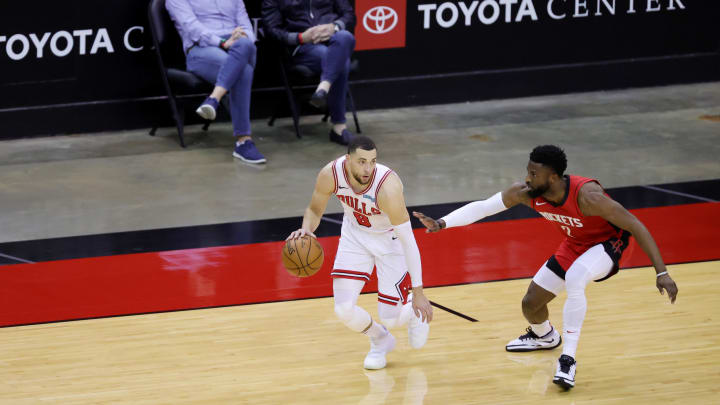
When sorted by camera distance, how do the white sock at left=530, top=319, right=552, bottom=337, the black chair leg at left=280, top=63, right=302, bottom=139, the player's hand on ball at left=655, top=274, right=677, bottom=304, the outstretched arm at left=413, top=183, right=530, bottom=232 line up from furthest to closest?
the black chair leg at left=280, top=63, right=302, bottom=139, the white sock at left=530, top=319, right=552, bottom=337, the outstretched arm at left=413, top=183, right=530, bottom=232, the player's hand on ball at left=655, top=274, right=677, bottom=304

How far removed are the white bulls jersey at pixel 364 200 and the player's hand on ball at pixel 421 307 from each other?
1.40 feet

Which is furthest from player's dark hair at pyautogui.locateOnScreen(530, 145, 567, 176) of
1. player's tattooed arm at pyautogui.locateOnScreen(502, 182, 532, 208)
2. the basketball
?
the basketball

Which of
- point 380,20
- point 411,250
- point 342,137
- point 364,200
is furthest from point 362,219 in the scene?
point 380,20

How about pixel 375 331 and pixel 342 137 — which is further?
pixel 342 137

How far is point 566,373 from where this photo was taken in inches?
195

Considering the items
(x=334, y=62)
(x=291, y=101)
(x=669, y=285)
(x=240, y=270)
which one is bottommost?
(x=240, y=270)

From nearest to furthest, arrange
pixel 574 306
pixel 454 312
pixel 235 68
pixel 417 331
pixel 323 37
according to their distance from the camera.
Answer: pixel 574 306
pixel 417 331
pixel 454 312
pixel 235 68
pixel 323 37

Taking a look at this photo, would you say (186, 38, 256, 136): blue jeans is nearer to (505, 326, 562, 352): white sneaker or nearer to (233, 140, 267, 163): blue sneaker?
(233, 140, 267, 163): blue sneaker

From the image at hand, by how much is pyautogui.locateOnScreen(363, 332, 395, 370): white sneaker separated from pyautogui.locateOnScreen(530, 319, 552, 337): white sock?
77cm

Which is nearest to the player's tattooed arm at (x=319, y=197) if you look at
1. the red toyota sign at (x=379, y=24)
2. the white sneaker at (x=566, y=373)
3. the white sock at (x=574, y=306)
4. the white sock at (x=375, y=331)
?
the white sock at (x=375, y=331)

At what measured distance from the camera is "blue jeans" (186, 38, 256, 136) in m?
8.60

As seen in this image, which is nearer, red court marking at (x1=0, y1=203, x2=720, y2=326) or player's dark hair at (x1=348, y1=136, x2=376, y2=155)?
player's dark hair at (x1=348, y1=136, x2=376, y2=155)

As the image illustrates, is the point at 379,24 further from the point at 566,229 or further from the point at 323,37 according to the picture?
the point at 566,229

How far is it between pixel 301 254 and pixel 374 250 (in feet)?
1.24
